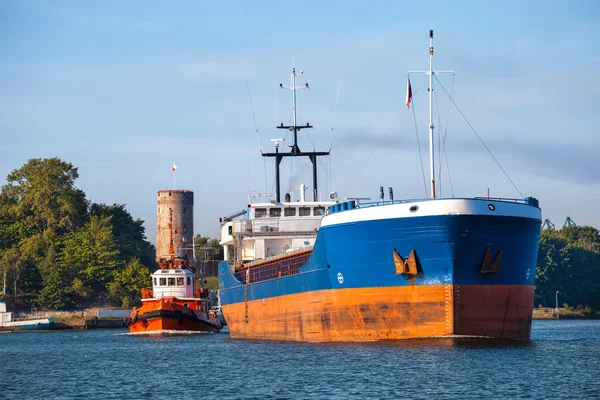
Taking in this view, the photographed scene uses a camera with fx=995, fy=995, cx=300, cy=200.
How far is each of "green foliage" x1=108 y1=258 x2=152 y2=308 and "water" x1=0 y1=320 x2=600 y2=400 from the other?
55.3 m

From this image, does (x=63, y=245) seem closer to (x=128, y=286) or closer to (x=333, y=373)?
(x=128, y=286)

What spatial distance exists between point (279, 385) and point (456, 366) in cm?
528

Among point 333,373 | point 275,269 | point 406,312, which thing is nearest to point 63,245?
point 275,269

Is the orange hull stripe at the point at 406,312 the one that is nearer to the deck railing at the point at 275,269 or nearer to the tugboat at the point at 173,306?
the deck railing at the point at 275,269

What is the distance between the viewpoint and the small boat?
3250 inches

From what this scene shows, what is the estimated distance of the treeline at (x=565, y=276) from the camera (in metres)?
112

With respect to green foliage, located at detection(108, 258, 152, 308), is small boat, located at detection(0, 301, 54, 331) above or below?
below

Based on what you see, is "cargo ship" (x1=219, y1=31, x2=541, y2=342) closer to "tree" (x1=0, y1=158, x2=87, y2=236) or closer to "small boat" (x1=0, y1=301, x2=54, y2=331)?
"small boat" (x1=0, y1=301, x2=54, y2=331)

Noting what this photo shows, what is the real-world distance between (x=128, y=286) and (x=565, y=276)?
1986 inches

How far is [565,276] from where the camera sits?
114m

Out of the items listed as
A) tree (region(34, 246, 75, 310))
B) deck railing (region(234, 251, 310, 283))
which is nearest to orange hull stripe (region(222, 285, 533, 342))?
deck railing (region(234, 251, 310, 283))

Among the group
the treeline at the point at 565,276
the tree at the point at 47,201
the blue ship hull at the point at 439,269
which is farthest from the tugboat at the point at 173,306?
the treeline at the point at 565,276

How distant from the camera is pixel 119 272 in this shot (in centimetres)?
A: 9819

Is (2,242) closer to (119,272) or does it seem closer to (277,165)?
(119,272)
